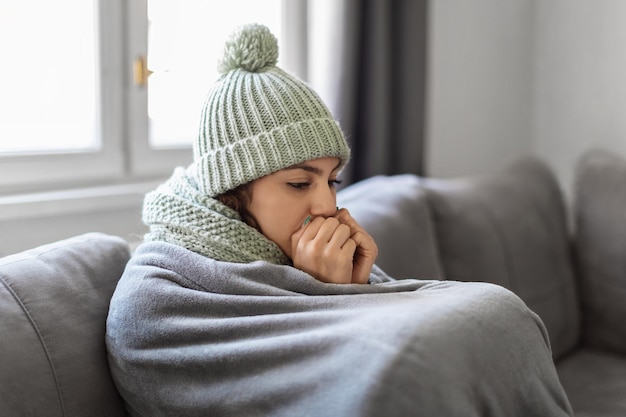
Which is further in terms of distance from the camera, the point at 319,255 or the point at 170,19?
the point at 170,19

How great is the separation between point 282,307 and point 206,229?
0.22 metres

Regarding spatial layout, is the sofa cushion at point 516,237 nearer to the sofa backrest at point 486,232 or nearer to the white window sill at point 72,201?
the sofa backrest at point 486,232

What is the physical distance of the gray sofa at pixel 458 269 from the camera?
44.0 inches

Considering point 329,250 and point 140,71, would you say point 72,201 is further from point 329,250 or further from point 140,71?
point 329,250

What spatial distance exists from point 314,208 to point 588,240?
1.36 meters


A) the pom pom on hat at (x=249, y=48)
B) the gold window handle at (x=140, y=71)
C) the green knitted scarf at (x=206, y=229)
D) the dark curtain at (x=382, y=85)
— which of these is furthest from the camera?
the dark curtain at (x=382, y=85)

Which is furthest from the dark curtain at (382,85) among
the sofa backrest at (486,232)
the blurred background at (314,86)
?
the sofa backrest at (486,232)

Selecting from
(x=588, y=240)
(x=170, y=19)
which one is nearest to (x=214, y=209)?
(x=170, y=19)

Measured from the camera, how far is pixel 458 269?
2002 millimetres

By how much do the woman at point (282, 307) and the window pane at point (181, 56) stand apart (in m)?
0.75

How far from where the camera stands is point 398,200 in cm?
191

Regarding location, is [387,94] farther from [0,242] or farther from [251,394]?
[251,394]

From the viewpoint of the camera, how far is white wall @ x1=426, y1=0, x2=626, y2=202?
2801 mm

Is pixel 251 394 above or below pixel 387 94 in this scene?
below
